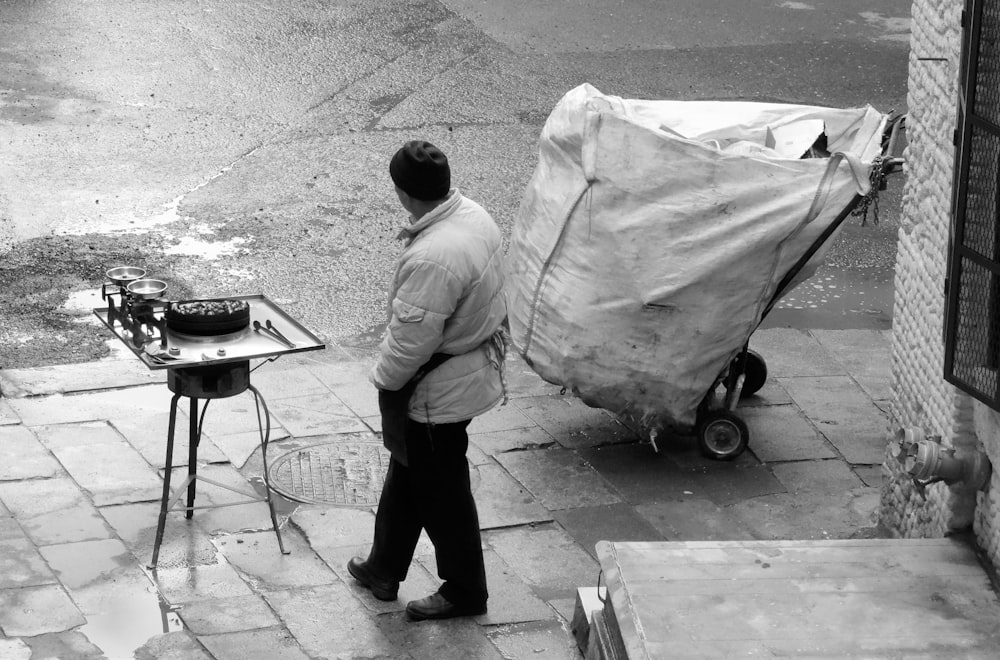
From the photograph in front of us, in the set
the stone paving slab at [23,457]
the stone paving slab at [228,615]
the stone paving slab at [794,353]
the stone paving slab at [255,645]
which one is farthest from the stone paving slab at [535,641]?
the stone paving slab at [794,353]

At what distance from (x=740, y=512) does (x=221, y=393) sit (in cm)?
241

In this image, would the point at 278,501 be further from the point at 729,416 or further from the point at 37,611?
the point at 729,416

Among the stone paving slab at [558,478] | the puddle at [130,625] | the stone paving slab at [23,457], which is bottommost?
the stone paving slab at [558,478]

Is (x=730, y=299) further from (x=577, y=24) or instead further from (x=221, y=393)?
(x=577, y=24)

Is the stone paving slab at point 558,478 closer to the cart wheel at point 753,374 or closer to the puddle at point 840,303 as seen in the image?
the cart wheel at point 753,374

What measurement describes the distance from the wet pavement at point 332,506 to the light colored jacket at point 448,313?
35.4 inches

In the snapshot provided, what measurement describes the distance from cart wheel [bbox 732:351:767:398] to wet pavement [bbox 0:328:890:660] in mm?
61

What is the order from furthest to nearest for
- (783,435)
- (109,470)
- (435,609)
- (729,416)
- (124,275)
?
(783,435) < (729,416) < (109,470) < (124,275) < (435,609)

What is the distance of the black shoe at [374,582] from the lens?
538cm

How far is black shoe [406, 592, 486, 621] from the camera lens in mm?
5277

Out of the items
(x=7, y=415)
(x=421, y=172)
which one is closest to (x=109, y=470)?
(x=7, y=415)

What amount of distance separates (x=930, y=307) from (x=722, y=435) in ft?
5.00

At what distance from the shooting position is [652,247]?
19.6ft

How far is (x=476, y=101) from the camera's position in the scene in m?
11.9
